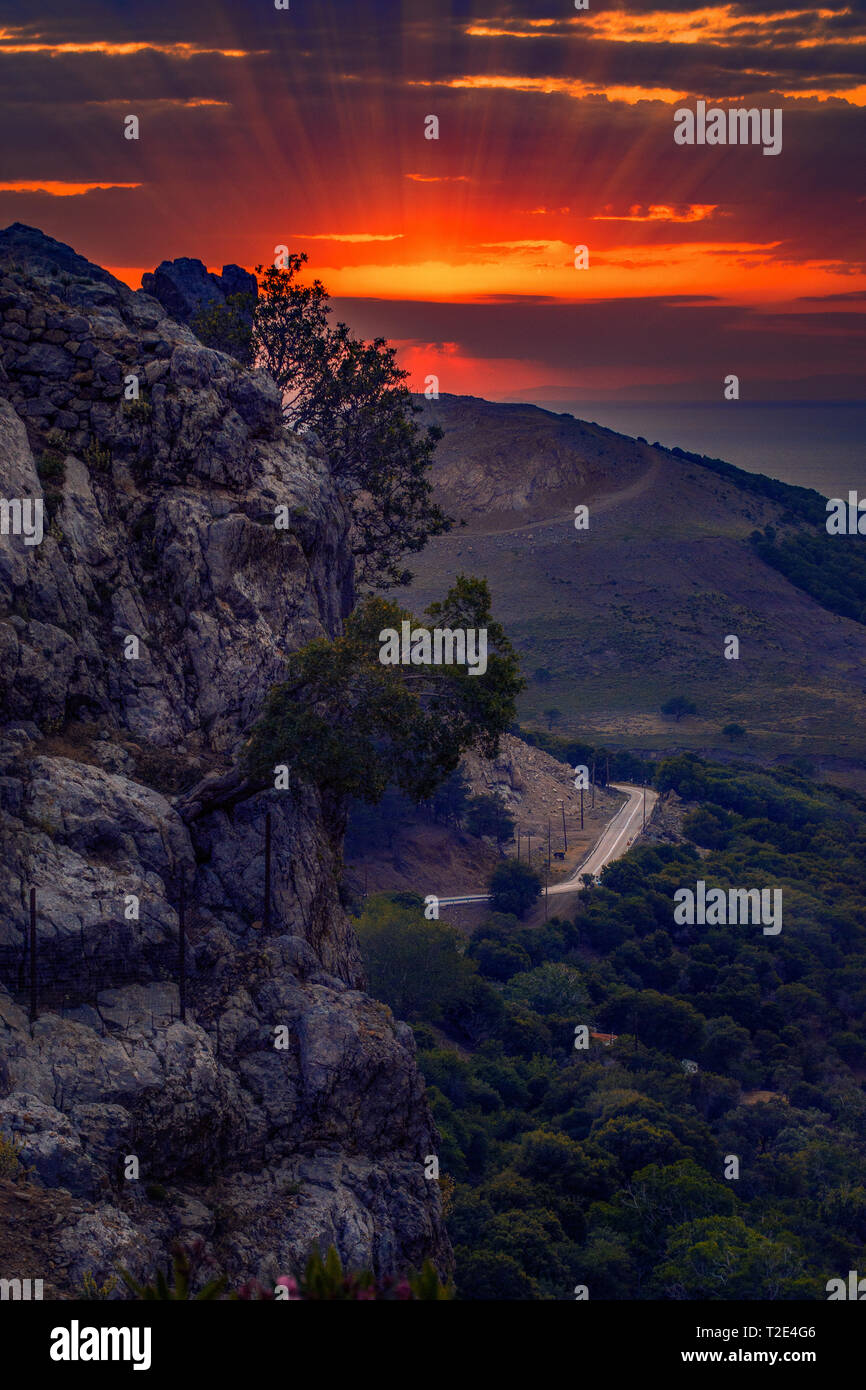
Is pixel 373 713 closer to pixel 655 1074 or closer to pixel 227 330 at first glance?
pixel 227 330

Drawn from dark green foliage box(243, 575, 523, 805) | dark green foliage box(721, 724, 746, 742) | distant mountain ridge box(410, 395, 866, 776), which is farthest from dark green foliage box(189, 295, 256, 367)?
dark green foliage box(721, 724, 746, 742)

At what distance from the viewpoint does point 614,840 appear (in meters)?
114

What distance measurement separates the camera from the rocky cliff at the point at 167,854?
2312cm

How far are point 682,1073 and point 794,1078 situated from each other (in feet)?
25.3

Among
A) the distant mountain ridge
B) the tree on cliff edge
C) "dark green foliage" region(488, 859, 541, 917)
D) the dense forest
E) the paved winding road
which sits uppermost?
the distant mountain ridge

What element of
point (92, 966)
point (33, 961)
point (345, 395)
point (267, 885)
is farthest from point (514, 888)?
point (33, 961)

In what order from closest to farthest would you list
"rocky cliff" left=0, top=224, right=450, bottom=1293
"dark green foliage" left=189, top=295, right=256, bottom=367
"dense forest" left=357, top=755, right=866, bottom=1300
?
"rocky cliff" left=0, top=224, right=450, bottom=1293 → "dense forest" left=357, top=755, right=866, bottom=1300 → "dark green foliage" left=189, top=295, right=256, bottom=367

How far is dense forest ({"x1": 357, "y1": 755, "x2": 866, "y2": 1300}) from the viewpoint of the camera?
148 feet

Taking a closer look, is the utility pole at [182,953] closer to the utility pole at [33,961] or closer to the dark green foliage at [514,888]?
the utility pole at [33,961]

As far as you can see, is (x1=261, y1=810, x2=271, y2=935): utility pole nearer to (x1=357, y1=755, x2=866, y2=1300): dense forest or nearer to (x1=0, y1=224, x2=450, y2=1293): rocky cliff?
(x1=0, y1=224, x2=450, y2=1293): rocky cliff

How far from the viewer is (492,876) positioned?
10162 cm

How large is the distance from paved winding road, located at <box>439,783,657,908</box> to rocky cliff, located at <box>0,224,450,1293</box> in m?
65.9

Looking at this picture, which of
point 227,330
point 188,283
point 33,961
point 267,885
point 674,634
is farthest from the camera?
point 674,634

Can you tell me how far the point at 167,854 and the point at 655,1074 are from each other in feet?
149
